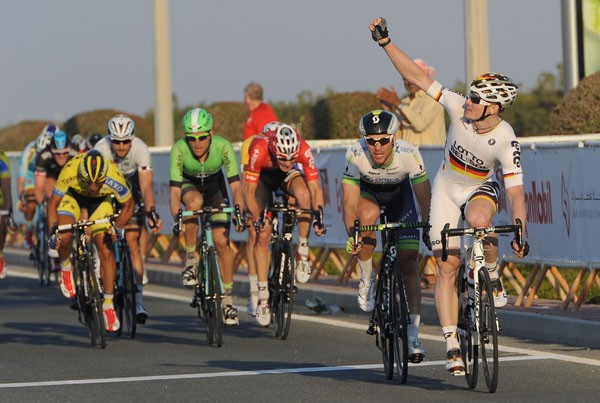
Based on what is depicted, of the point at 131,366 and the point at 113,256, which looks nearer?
the point at 131,366

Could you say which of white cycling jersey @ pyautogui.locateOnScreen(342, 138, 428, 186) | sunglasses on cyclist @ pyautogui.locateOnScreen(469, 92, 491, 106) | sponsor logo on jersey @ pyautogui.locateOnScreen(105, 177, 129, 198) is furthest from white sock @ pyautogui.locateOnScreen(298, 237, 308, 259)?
Answer: sunglasses on cyclist @ pyautogui.locateOnScreen(469, 92, 491, 106)

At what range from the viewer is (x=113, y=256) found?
51.4 ft

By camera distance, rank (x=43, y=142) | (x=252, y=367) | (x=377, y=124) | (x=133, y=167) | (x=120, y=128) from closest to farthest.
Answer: (x=377, y=124) → (x=252, y=367) → (x=120, y=128) → (x=133, y=167) → (x=43, y=142)

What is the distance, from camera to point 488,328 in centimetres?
1095

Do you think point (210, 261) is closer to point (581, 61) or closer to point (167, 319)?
point (167, 319)

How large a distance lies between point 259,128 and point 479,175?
1003 centimetres

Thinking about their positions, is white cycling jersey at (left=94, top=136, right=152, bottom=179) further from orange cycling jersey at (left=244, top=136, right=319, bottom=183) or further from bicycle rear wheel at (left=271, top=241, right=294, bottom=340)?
bicycle rear wheel at (left=271, top=241, right=294, bottom=340)

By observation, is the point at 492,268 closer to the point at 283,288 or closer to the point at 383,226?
the point at 383,226

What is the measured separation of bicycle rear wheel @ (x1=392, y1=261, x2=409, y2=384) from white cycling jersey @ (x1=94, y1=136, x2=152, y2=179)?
544 centimetres

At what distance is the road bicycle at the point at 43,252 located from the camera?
882 inches

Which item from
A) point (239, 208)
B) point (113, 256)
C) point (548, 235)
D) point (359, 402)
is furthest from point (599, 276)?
point (359, 402)

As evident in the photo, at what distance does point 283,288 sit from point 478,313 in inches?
190

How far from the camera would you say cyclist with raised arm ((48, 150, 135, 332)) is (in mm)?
15422

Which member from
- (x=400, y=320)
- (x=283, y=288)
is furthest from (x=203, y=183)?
(x=400, y=320)
